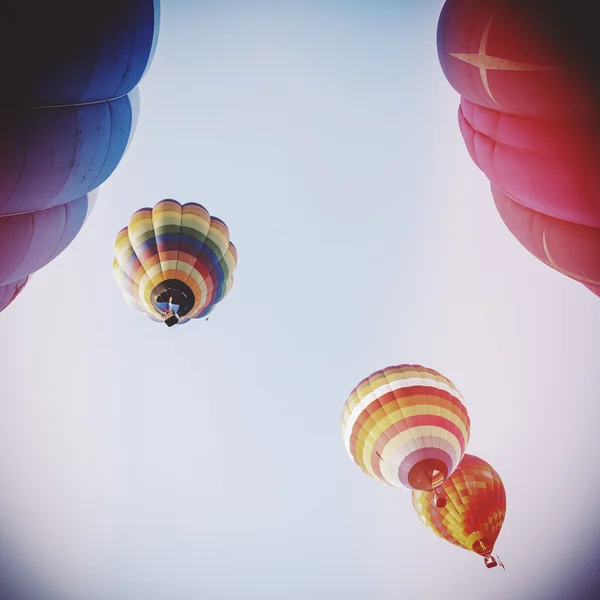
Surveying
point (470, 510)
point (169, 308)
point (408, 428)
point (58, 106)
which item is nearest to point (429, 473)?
point (408, 428)

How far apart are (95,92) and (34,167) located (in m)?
0.69

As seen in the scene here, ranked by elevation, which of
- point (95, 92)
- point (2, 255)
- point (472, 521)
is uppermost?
point (95, 92)

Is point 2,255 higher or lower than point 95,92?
lower

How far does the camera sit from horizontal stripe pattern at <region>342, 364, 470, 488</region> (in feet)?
14.4

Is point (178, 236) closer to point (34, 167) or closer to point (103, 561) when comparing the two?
point (34, 167)

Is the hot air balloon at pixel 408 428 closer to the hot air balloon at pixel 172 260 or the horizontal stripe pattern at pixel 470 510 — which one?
the horizontal stripe pattern at pixel 470 510

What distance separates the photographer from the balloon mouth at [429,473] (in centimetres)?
426

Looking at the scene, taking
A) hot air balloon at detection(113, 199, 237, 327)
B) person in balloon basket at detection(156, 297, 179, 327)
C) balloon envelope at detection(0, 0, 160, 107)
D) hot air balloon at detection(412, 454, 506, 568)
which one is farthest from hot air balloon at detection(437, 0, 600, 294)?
person in balloon basket at detection(156, 297, 179, 327)

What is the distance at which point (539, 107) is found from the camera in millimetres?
1957

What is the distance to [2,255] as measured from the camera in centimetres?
239

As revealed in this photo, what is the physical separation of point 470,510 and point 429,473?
1556 millimetres

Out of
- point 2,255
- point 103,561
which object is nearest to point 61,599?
point 103,561

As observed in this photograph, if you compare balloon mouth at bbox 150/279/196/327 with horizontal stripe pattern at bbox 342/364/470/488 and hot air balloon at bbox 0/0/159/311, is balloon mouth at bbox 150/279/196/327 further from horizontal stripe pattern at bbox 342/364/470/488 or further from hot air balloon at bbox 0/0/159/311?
horizontal stripe pattern at bbox 342/364/470/488

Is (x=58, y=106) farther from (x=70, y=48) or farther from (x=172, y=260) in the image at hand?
(x=172, y=260)
